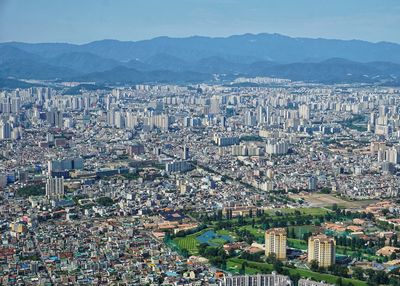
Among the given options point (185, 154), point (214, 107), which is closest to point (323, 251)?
point (185, 154)

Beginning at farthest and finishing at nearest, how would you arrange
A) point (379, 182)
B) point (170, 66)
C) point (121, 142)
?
point (170, 66) → point (121, 142) → point (379, 182)

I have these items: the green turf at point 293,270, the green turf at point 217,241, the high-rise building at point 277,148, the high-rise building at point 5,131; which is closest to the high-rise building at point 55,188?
the green turf at point 217,241

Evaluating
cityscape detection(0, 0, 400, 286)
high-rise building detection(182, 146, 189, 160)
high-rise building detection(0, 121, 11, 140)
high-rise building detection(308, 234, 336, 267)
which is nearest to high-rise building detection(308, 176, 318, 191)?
cityscape detection(0, 0, 400, 286)

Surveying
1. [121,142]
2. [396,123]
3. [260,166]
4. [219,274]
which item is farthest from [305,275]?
[396,123]

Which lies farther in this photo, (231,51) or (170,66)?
(231,51)

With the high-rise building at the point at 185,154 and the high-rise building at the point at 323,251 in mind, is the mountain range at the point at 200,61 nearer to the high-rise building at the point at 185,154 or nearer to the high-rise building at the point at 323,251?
the high-rise building at the point at 185,154

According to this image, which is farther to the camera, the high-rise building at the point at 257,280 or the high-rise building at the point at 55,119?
the high-rise building at the point at 55,119

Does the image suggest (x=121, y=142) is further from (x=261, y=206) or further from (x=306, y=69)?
(x=306, y=69)
